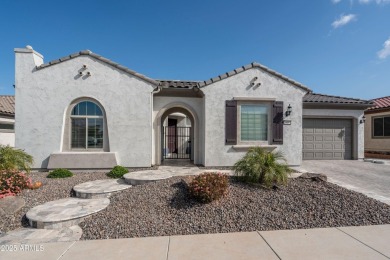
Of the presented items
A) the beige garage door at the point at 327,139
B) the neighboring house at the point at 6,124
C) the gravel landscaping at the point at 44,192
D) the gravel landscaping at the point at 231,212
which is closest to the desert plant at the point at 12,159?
the gravel landscaping at the point at 44,192

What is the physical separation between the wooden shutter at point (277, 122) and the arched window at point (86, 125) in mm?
8023

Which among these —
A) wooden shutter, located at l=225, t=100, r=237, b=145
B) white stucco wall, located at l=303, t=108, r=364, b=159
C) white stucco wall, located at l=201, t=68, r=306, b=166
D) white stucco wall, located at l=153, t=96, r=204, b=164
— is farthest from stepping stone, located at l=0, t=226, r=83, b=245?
white stucco wall, located at l=303, t=108, r=364, b=159

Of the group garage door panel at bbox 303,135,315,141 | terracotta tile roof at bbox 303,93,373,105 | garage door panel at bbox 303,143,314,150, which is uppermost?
terracotta tile roof at bbox 303,93,373,105

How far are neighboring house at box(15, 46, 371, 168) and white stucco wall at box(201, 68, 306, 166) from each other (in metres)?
0.05

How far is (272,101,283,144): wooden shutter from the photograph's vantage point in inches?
361

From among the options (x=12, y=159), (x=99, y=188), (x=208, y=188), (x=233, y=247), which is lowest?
(x=233, y=247)

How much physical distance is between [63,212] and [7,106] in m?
16.7

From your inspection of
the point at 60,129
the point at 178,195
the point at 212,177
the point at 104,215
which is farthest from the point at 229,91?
the point at 60,129

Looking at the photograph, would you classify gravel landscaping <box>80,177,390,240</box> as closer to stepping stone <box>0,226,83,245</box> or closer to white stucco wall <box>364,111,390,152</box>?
stepping stone <box>0,226,83,245</box>

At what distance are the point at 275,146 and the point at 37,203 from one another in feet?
30.2

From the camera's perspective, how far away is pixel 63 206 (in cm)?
Result: 488

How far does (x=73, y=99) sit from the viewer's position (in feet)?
27.0

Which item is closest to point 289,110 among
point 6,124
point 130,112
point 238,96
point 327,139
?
→ point 238,96

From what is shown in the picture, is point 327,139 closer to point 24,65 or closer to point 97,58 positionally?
point 97,58
